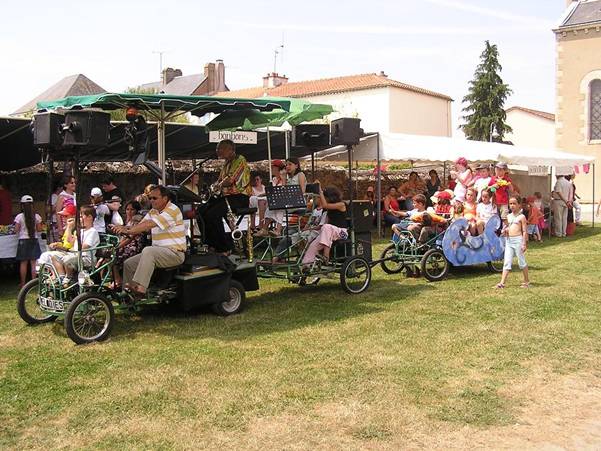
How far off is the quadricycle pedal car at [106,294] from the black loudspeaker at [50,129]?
1201 millimetres

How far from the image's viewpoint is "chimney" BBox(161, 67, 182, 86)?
205 feet

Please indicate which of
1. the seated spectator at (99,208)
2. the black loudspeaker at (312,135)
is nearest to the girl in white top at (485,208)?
the black loudspeaker at (312,135)

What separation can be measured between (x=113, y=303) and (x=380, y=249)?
721cm

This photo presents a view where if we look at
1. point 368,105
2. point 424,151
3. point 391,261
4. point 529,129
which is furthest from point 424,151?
point 529,129

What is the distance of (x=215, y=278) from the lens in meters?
7.50

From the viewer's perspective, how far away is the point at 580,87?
2820 cm

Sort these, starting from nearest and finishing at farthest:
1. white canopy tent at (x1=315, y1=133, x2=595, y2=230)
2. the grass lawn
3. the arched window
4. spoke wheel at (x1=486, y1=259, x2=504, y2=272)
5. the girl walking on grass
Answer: the grass lawn → the girl walking on grass → spoke wheel at (x1=486, y1=259, x2=504, y2=272) → white canopy tent at (x1=315, y1=133, x2=595, y2=230) → the arched window

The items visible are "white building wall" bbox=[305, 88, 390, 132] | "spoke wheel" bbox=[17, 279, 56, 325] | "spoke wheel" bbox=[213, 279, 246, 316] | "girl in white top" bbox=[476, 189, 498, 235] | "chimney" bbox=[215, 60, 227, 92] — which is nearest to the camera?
"spoke wheel" bbox=[17, 279, 56, 325]

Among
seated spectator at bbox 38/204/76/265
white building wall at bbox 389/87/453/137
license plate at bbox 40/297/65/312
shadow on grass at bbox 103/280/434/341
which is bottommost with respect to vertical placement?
→ shadow on grass at bbox 103/280/434/341

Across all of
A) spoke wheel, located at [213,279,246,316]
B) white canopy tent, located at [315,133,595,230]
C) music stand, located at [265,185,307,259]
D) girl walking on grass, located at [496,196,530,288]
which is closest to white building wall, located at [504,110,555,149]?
white canopy tent, located at [315,133,595,230]

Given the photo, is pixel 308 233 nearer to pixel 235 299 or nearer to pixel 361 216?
pixel 361 216

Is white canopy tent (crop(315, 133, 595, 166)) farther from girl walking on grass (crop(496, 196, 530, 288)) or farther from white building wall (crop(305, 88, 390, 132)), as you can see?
white building wall (crop(305, 88, 390, 132))

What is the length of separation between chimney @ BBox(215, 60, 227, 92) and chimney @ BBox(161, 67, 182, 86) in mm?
5053

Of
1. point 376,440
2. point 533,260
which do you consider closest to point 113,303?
point 376,440
